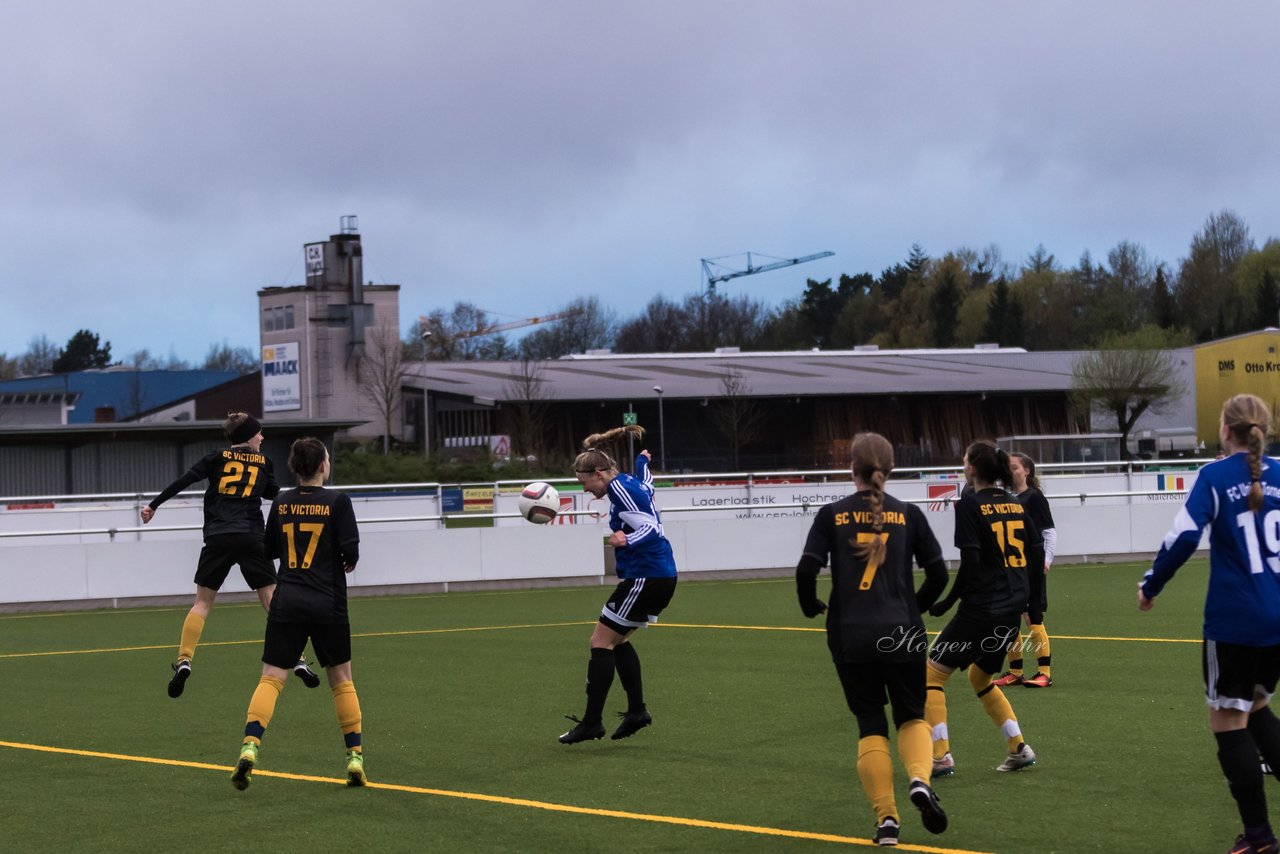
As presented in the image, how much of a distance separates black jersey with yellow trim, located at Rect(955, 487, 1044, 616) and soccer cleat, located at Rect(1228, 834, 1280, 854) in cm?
220

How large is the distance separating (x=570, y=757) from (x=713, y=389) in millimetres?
64706

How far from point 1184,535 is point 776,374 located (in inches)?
2880

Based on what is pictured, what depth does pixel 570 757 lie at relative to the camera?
30.8 feet

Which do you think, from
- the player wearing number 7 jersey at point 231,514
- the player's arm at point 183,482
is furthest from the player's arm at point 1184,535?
the player's arm at point 183,482

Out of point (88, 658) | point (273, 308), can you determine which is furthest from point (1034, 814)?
point (273, 308)

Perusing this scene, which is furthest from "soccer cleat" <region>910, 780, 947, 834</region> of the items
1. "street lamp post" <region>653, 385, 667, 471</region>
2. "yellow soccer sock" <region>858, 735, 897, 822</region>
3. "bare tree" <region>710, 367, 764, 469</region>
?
"bare tree" <region>710, 367, 764, 469</region>

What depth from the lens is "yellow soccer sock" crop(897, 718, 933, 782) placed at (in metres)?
6.61

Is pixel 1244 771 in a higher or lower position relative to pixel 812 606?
lower

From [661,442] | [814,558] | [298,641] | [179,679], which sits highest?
[661,442]

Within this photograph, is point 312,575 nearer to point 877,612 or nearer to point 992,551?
point 877,612

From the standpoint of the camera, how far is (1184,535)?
607cm

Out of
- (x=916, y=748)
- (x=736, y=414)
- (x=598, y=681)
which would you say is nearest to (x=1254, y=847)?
(x=916, y=748)

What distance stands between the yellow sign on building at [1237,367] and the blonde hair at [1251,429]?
77788 mm

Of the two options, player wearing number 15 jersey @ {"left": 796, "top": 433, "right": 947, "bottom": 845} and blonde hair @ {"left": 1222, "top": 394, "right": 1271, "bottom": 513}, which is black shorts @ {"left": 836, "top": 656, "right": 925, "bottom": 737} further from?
blonde hair @ {"left": 1222, "top": 394, "right": 1271, "bottom": 513}
